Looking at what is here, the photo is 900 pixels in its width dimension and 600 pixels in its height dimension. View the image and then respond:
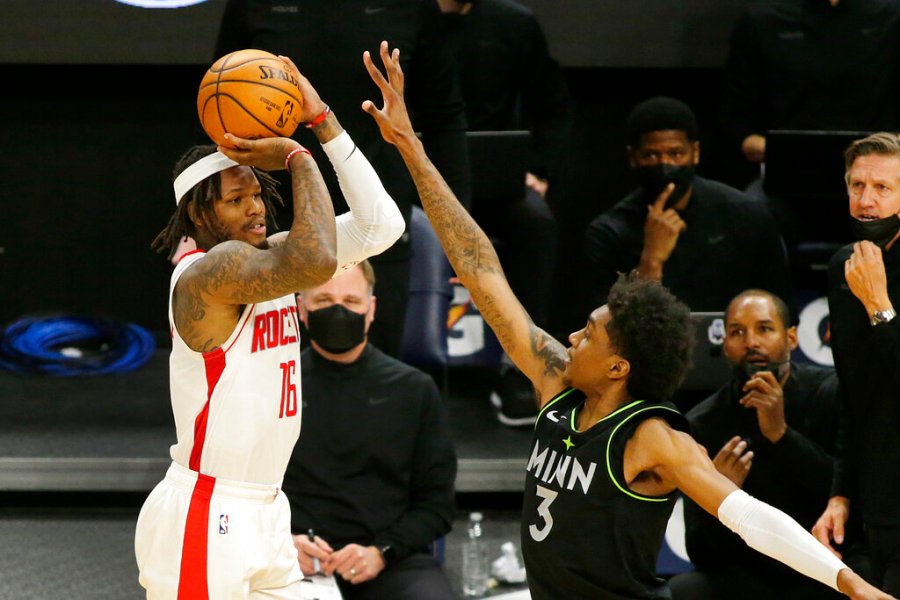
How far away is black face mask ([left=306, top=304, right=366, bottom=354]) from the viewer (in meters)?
4.78

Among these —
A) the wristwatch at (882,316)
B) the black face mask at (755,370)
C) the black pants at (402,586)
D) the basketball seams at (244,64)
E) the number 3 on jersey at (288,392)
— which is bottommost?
the black pants at (402,586)

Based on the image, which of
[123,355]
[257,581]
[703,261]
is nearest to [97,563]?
[123,355]

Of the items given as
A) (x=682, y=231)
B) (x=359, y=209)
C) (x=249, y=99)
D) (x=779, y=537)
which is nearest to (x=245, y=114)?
(x=249, y=99)

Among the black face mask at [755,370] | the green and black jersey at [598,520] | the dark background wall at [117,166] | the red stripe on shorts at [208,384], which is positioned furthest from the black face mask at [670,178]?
the red stripe on shorts at [208,384]

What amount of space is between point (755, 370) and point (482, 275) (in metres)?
1.76

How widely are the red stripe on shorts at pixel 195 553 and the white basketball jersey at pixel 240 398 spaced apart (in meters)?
0.09

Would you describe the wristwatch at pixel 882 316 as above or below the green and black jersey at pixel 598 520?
above

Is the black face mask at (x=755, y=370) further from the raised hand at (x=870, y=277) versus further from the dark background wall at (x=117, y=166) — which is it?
the dark background wall at (x=117, y=166)

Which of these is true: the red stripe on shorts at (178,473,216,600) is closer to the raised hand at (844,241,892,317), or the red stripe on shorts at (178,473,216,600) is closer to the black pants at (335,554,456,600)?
the black pants at (335,554,456,600)

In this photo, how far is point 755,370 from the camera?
5035 millimetres

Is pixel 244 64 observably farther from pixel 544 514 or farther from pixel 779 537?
pixel 779 537

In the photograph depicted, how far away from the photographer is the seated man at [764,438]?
4.85 meters

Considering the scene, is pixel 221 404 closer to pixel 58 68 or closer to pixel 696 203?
pixel 696 203

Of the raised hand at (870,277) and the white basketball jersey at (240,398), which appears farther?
the raised hand at (870,277)
